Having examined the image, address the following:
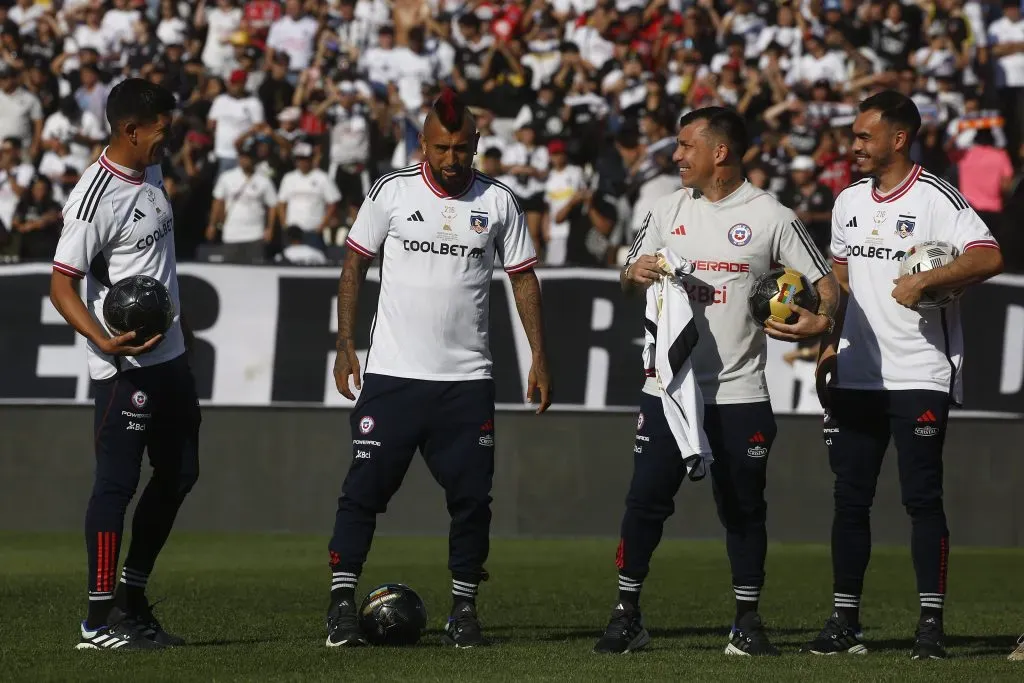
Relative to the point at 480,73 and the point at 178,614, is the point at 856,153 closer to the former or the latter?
the point at 178,614

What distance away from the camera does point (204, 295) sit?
1323 cm

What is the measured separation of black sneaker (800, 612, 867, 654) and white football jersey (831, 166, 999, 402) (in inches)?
43.6

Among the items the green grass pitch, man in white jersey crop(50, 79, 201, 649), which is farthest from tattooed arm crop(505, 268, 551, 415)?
man in white jersey crop(50, 79, 201, 649)

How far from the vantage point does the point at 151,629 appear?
24.1 ft

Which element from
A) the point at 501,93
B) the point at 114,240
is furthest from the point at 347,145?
the point at 114,240

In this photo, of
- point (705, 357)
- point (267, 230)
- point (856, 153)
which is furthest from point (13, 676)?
point (267, 230)

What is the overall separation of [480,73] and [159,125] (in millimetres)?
12467

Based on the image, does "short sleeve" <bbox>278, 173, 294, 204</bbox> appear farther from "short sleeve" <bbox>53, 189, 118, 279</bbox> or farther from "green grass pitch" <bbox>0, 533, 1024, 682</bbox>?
"short sleeve" <bbox>53, 189, 118, 279</bbox>

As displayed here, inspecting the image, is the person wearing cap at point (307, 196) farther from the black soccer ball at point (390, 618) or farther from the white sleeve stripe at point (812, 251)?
the white sleeve stripe at point (812, 251)

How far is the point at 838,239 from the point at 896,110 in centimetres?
67

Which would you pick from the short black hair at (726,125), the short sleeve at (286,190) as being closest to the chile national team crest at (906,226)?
the short black hair at (726,125)

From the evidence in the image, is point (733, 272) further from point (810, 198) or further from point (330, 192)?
point (330, 192)

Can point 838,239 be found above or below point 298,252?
below

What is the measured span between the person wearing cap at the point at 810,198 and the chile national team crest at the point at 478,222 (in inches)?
287
